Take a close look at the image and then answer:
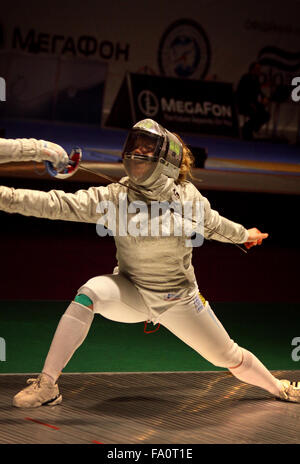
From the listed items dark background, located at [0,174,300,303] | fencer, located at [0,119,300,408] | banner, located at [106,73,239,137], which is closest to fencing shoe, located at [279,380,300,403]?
fencer, located at [0,119,300,408]

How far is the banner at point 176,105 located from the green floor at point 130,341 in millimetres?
→ 3685

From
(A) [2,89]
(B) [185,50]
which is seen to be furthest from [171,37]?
(A) [2,89]

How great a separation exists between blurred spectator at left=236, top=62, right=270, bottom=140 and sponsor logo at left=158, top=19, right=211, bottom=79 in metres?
0.50

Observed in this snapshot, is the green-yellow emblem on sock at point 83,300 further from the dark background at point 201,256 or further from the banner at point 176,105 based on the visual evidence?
the banner at point 176,105

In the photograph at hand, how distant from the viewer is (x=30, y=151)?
232 centimetres

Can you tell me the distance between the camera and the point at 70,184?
18.8 feet

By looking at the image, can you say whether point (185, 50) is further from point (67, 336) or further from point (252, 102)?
point (67, 336)

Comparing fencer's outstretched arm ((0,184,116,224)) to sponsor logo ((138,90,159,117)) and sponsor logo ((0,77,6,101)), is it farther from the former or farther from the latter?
sponsor logo ((138,90,159,117))

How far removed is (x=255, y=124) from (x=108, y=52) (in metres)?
1.94

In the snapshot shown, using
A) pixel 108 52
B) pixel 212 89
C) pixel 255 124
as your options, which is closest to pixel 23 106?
pixel 108 52

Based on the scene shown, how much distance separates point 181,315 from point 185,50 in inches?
241

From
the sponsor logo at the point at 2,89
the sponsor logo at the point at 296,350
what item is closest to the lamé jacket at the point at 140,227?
the sponsor logo at the point at 296,350
